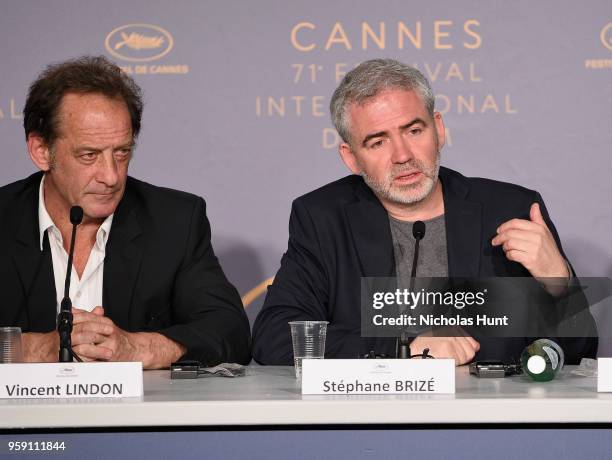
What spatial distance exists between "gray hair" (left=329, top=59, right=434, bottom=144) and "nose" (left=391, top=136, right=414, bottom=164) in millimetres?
144

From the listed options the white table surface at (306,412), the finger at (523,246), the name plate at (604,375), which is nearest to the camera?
the white table surface at (306,412)

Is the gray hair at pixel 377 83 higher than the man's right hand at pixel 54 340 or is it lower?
higher

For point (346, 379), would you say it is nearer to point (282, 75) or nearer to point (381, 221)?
point (381, 221)

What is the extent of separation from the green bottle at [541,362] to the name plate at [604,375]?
8.2 inches

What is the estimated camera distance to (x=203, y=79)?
389 centimetres

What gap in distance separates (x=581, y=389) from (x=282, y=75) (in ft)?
7.25

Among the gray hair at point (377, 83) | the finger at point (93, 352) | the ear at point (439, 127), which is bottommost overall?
the finger at point (93, 352)

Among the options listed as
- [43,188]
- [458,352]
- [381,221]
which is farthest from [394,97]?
[43,188]

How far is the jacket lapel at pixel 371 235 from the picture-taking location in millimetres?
3002

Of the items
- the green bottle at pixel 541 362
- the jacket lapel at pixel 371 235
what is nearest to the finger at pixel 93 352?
the jacket lapel at pixel 371 235

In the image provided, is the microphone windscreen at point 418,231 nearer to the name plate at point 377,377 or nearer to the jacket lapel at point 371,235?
the name plate at point 377,377

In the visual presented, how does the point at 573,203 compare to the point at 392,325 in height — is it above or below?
above

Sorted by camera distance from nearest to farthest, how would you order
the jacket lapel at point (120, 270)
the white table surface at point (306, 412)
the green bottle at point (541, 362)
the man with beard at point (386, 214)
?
1. the white table surface at point (306, 412)
2. the green bottle at point (541, 362)
3. the man with beard at point (386, 214)
4. the jacket lapel at point (120, 270)

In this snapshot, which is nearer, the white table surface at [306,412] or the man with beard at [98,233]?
the white table surface at [306,412]
